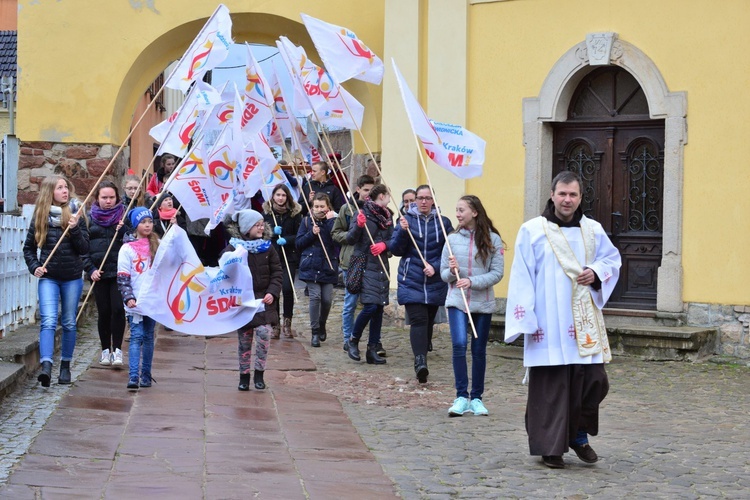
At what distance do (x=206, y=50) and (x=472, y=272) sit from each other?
404 cm

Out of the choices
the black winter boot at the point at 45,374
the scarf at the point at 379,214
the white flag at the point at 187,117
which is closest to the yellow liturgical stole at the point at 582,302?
the black winter boot at the point at 45,374

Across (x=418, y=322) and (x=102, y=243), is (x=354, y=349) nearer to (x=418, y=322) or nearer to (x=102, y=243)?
(x=418, y=322)

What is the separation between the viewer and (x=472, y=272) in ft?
30.8

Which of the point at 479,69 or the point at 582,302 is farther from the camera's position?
the point at 479,69

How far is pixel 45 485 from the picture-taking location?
639 cm

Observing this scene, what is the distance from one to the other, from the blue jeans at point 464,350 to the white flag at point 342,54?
3.97 meters

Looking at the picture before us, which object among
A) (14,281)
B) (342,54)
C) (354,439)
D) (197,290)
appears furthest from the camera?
(342,54)

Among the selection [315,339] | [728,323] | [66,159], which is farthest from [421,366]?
[66,159]

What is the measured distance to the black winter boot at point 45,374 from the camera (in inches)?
370

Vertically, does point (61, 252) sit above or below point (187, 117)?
below

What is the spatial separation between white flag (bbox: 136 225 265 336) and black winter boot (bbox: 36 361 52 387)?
85 centimetres

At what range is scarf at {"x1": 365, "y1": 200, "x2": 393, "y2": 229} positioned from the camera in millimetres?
12016

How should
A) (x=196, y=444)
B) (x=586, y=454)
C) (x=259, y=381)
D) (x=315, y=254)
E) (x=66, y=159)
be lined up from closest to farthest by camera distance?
(x=586, y=454) → (x=196, y=444) → (x=259, y=381) → (x=315, y=254) → (x=66, y=159)

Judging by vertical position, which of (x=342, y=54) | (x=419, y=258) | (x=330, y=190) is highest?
(x=342, y=54)
